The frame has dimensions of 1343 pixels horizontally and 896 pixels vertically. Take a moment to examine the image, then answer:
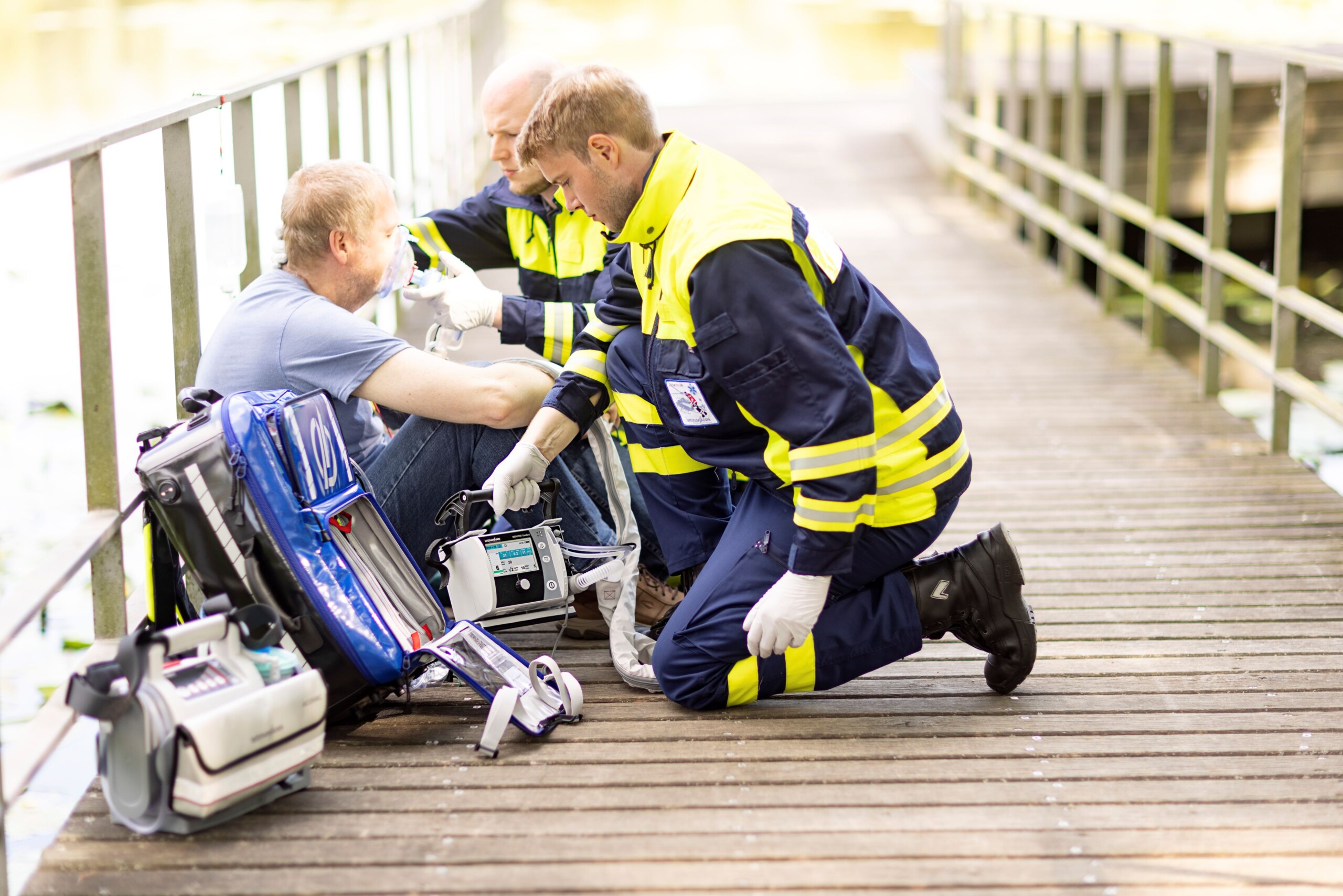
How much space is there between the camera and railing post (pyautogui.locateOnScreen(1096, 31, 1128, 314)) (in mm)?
4945

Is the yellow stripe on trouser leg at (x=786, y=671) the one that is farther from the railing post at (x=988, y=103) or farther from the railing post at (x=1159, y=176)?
the railing post at (x=988, y=103)

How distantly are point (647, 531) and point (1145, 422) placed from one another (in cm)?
203

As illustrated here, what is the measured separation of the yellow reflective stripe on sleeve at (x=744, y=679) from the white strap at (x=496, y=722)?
0.36m

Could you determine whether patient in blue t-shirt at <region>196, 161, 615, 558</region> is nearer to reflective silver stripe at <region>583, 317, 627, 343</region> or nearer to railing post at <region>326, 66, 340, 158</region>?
reflective silver stripe at <region>583, 317, 627, 343</region>

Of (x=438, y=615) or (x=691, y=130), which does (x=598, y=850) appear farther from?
(x=691, y=130)

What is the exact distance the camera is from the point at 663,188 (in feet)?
6.88

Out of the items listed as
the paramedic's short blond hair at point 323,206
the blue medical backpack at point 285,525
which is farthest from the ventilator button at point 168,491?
the paramedic's short blond hair at point 323,206

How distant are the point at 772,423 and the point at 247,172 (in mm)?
1459

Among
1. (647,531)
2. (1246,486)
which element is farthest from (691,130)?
(647,531)

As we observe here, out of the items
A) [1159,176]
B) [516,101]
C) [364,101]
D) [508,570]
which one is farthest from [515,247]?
[1159,176]

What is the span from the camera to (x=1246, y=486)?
3.44 m

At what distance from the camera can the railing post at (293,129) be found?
3.45 metres

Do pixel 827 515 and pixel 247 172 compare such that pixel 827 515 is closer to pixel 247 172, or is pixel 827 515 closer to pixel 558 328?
pixel 558 328

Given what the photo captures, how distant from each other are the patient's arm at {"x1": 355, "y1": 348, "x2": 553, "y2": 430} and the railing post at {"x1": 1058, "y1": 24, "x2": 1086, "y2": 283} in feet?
12.6
